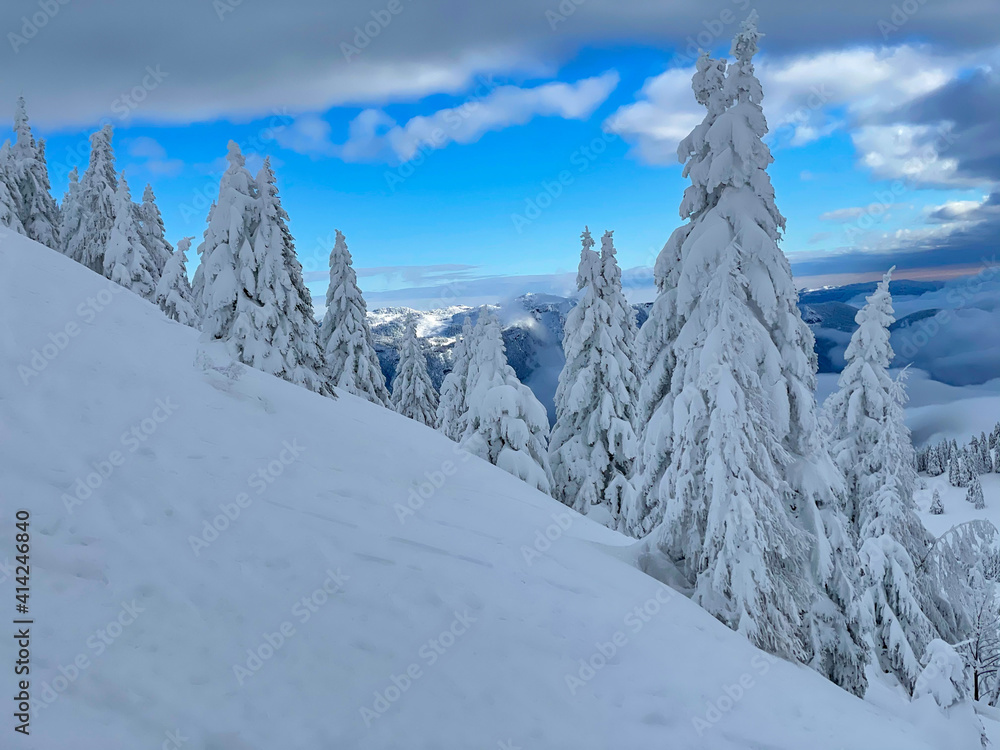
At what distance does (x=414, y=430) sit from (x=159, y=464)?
7.18 metres

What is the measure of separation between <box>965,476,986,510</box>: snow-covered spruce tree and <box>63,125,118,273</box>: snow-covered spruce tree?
108133mm

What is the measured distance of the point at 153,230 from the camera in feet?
109

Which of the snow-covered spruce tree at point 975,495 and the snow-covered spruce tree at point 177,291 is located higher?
the snow-covered spruce tree at point 177,291

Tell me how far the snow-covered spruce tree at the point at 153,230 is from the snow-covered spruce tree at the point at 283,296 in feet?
52.3

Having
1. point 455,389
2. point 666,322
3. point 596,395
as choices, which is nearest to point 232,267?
point 596,395

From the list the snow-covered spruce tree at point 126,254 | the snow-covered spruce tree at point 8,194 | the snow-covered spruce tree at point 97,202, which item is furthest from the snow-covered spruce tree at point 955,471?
the snow-covered spruce tree at point 8,194

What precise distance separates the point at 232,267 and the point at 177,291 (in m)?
10.6

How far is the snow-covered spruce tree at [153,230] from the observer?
32562mm

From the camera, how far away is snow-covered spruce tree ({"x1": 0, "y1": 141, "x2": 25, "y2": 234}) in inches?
1006

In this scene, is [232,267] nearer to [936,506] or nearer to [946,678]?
[946,678]

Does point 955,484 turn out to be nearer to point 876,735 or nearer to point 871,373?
point 871,373

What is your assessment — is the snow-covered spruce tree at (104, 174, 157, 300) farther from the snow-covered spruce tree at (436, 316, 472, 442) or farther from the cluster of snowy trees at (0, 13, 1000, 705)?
the snow-covered spruce tree at (436, 316, 472, 442)

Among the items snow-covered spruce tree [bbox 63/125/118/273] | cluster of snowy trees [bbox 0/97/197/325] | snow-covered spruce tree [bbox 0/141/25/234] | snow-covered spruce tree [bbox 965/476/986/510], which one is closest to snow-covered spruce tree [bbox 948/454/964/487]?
snow-covered spruce tree [bbox 965/476/986/510]

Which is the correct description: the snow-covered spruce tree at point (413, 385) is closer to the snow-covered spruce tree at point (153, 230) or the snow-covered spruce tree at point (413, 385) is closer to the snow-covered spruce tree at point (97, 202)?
the snow-covered spruce tree at point (153, 230)
